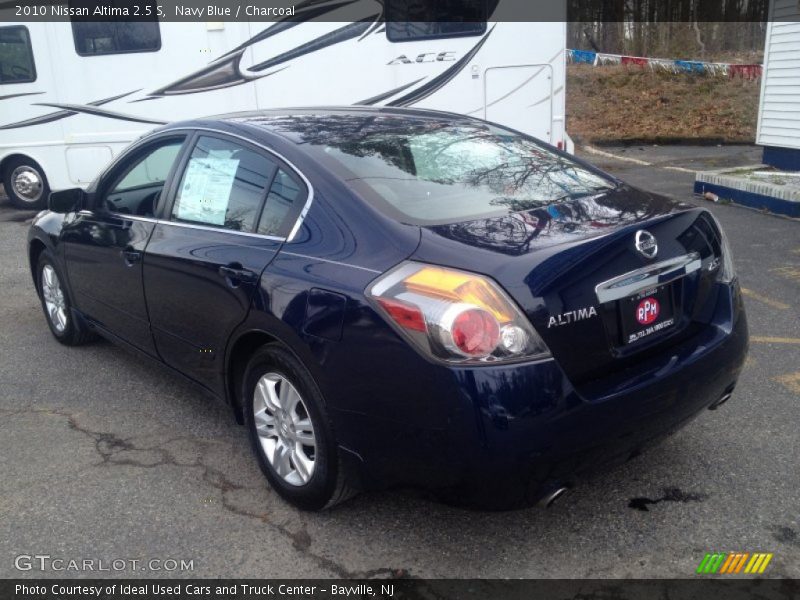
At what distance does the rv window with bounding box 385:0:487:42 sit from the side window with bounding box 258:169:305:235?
6.74 metres

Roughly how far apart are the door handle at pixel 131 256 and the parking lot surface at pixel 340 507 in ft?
2.82

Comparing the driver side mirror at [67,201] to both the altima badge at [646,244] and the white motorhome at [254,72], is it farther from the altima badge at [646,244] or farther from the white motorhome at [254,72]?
the white motorhome at [254,72]

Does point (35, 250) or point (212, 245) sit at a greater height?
point (212, 245)

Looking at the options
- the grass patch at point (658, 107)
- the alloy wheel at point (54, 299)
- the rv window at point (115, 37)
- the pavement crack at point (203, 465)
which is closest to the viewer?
the pavement crack at point (203, 465)

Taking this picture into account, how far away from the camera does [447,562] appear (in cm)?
287

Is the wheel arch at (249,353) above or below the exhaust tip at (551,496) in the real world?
above

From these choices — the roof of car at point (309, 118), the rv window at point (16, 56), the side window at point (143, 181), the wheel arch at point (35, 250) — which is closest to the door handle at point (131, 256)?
the side window at point (143, 181)

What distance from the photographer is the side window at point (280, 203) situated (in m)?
3.18

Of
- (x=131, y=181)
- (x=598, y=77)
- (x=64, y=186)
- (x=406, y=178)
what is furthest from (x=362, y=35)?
(x=598, y=77)

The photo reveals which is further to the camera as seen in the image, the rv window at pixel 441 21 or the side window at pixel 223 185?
the rv window at pixel 441 21

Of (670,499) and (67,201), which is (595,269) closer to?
(670,499)

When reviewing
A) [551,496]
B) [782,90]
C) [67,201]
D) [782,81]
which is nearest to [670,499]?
[551,496]

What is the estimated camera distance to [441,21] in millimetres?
9578

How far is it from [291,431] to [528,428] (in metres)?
1.10
